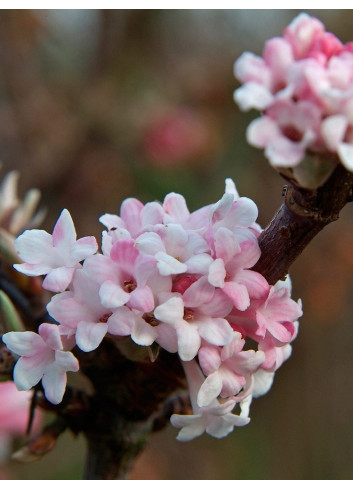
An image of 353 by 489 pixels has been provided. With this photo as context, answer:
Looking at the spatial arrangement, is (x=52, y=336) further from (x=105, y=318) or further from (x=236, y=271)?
(x=236, y=271)

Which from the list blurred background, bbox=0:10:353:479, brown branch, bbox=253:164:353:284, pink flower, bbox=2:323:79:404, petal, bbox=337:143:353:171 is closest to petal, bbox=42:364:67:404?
pink flower, bbox=2:323:79:404

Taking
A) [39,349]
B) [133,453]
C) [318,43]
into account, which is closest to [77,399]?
[133,453]

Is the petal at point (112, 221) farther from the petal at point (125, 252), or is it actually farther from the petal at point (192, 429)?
the petal at point (192, 429)

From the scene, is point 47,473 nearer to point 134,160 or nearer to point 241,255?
point 134,160

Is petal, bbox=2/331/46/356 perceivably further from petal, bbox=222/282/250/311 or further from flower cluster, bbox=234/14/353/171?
flower cluster, bbox=234/14/353/171

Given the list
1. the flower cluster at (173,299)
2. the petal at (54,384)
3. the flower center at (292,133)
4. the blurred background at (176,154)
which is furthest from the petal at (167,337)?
the blurred background at (176,154)

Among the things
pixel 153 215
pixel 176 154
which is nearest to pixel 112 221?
pixel 153 215
